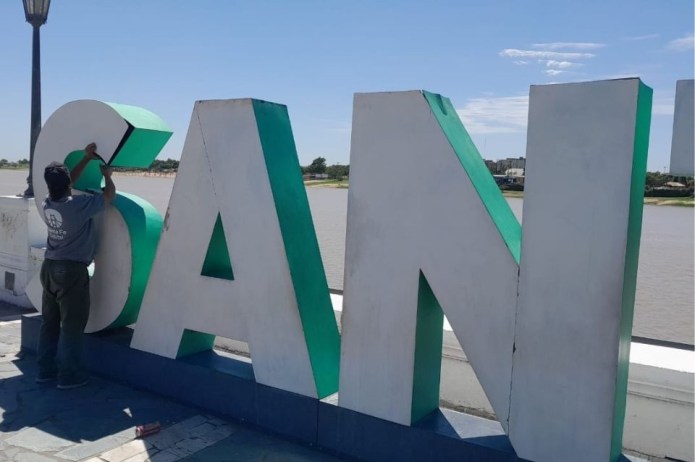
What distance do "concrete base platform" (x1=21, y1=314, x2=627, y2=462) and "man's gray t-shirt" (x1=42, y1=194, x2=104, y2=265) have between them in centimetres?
82

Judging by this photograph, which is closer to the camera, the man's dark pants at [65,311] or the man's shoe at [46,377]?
the man's dark pants at [65,311]

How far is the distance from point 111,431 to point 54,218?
165 cm

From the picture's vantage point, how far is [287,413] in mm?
4141

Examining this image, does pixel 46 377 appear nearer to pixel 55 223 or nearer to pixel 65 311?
pixel 65 311

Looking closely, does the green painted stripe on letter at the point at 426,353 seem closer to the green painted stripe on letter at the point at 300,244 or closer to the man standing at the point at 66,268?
the green painted stripe on letter at the point at 300,244

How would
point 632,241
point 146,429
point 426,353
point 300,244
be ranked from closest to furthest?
point 632,241
point 426,353
point 146,429
point 300,244

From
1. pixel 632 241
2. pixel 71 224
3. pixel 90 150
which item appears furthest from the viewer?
pixel 90 150

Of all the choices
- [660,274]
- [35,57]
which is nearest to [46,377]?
[35,57]

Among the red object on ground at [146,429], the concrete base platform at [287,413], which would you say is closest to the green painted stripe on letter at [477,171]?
the concrete base platform at [287,413]

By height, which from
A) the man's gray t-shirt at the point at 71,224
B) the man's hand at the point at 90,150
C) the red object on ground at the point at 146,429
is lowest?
the red object on ground at the point at 146,429

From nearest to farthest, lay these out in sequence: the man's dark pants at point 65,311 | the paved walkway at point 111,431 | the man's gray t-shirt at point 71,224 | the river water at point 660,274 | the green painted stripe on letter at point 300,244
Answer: the paved walkway at point 111,431
the green painted stripe on letter at point 300,244
the man's gray t-shirt at point 71,224
the man's dark pants at point 65,311
the river water at point 660,274

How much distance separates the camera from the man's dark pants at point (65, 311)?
15.9 feet

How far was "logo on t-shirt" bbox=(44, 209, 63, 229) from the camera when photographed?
15.6 ft

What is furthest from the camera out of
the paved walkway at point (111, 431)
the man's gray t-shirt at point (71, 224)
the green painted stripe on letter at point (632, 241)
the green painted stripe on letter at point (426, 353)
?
the man's gray t-shirt at point (71, 224)
